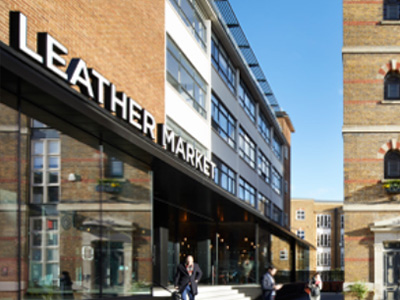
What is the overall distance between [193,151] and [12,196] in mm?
16719

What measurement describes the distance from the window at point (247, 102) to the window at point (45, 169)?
102 feet

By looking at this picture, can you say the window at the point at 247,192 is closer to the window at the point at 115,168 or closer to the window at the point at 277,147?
the window at the point at 277,147

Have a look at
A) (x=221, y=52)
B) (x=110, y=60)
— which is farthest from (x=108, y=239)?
(x=221, y=52)

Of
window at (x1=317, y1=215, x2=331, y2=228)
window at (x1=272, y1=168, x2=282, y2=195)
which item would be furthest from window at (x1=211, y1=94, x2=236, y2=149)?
window at (x1=317, y1=215, x2=331, y2=228)

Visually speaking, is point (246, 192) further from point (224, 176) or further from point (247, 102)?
point (224, 176)

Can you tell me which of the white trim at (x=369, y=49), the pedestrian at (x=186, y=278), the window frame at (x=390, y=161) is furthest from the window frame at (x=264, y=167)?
the pedestrian at (x=186, y=278)

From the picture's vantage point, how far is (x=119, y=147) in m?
17.0

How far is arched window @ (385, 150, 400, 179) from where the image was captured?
103 feet

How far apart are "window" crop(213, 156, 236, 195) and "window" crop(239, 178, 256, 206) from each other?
202 centimetres

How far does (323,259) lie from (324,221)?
5582 millimetres

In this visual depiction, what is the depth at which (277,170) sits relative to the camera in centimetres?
6194

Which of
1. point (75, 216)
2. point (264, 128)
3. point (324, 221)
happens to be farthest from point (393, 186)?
point (324, 221)

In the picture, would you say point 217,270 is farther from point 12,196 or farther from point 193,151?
point 12,196

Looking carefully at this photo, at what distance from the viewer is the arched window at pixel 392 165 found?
103ft
